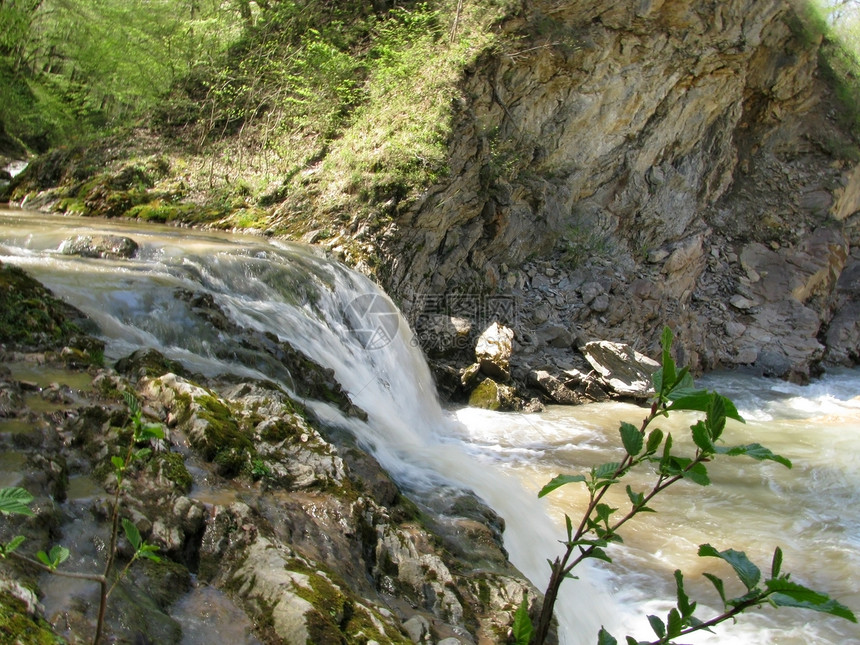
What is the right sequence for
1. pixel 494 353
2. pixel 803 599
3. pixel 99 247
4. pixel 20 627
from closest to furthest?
pixel 803 599 → pixel 20 627 → pixel 99 247 → pixel 494 353

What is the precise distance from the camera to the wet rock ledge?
2.40 meters

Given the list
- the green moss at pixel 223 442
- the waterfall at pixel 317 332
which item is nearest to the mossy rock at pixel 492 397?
the waterfall at pixel 317 332

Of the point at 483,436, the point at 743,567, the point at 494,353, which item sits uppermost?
the point at 743,567

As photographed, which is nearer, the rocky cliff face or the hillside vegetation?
the hillside vegetation

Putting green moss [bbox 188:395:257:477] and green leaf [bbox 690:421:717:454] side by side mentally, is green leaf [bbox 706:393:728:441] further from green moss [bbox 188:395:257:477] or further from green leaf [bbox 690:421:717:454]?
green moss [bbox 188:395:257:477]

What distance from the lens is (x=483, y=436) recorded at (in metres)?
8.37

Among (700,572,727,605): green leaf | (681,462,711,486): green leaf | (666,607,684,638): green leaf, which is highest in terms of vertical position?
(681,462,711,486): green leaf

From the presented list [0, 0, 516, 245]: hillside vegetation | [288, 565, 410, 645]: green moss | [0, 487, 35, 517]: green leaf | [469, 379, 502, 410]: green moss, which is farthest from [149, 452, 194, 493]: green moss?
[0, 0, 516, 245]: hillside vegetation

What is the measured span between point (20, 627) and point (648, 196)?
15.1 metres

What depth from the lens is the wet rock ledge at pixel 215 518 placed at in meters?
2.40

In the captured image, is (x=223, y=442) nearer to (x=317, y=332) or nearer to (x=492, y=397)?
(x=317, y=332)

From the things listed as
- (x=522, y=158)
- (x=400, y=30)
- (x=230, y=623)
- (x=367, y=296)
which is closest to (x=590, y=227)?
(x=522, y=158)

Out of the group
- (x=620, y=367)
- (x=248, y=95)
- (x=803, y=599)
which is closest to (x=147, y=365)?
(x=803, y=599)

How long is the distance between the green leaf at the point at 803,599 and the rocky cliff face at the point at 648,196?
30.6 ft
